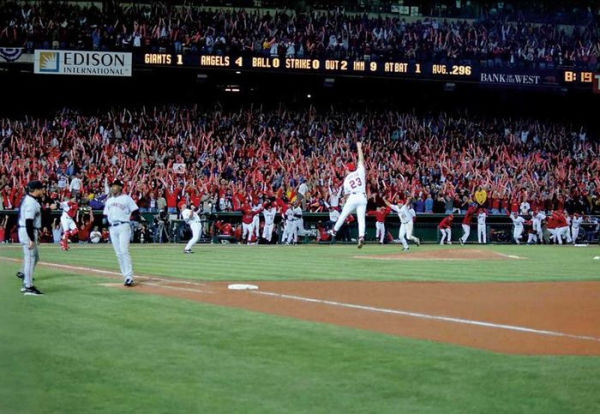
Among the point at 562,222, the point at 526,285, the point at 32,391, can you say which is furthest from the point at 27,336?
the point at 562,222

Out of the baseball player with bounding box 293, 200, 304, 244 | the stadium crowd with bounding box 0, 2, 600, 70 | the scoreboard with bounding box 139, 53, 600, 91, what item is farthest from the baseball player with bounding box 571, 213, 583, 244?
the baseball player with bounding box 293, 200, 304, 244

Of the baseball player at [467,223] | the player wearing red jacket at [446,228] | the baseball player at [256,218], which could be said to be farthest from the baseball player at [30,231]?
the baseball player at [467,223]

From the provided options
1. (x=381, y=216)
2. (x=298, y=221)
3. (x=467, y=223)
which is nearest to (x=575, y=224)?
(x=467, y=223)

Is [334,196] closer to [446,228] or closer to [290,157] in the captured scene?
[290,157]

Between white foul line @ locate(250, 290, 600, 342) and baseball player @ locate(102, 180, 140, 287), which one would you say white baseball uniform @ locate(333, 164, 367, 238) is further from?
white foul line @ locate(250, 290, 600, 342)

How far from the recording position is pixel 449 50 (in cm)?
4403

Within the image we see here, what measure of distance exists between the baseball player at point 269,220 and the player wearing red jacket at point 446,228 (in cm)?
651

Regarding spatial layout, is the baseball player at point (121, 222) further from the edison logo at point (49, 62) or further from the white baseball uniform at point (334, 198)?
the edison logo at point (49, 62)

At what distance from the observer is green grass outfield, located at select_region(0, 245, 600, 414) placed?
606 centimetres

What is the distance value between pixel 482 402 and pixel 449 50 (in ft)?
129

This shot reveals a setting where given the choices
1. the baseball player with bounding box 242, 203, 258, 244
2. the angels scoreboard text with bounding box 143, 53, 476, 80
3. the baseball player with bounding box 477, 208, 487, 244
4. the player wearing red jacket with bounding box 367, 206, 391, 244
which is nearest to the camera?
the baseball player with bounding box 242, 203, 258, 244

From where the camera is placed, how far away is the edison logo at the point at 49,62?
37.8m

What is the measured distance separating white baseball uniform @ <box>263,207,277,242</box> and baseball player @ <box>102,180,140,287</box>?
19209 millimetres

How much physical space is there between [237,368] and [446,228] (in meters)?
28.7
